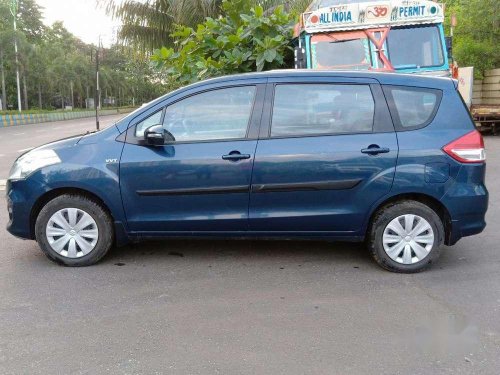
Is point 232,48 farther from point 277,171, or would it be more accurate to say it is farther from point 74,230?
point 74,230

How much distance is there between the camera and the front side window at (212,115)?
4371 mm

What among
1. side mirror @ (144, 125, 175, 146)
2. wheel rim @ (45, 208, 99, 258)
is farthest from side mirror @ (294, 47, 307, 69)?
wheel rim @ (45, 208, 99, 258)

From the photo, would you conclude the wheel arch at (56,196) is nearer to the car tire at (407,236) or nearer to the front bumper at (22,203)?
the front bumper at (22,203)

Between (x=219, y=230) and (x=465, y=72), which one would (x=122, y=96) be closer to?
(x=465, y=72)

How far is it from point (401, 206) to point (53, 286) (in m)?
3.01

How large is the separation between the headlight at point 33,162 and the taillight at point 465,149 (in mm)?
3397

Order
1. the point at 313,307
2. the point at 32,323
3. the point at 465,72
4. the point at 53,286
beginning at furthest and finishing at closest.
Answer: the point at 465,72 → the point at 53,286 → the point at 313,307 → the point at 32,323

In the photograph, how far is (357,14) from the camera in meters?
8.30

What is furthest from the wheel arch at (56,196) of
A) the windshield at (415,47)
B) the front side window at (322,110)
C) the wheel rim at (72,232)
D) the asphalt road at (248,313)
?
the windshield at (415,47)

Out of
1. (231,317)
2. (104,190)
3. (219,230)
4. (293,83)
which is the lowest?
(231,317)

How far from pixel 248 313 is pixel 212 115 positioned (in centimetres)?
179

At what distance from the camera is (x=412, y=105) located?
431 centimetres

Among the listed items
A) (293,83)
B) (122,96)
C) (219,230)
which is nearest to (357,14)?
(293,83)

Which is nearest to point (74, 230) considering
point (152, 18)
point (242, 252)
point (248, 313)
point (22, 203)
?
point (22, 203)
